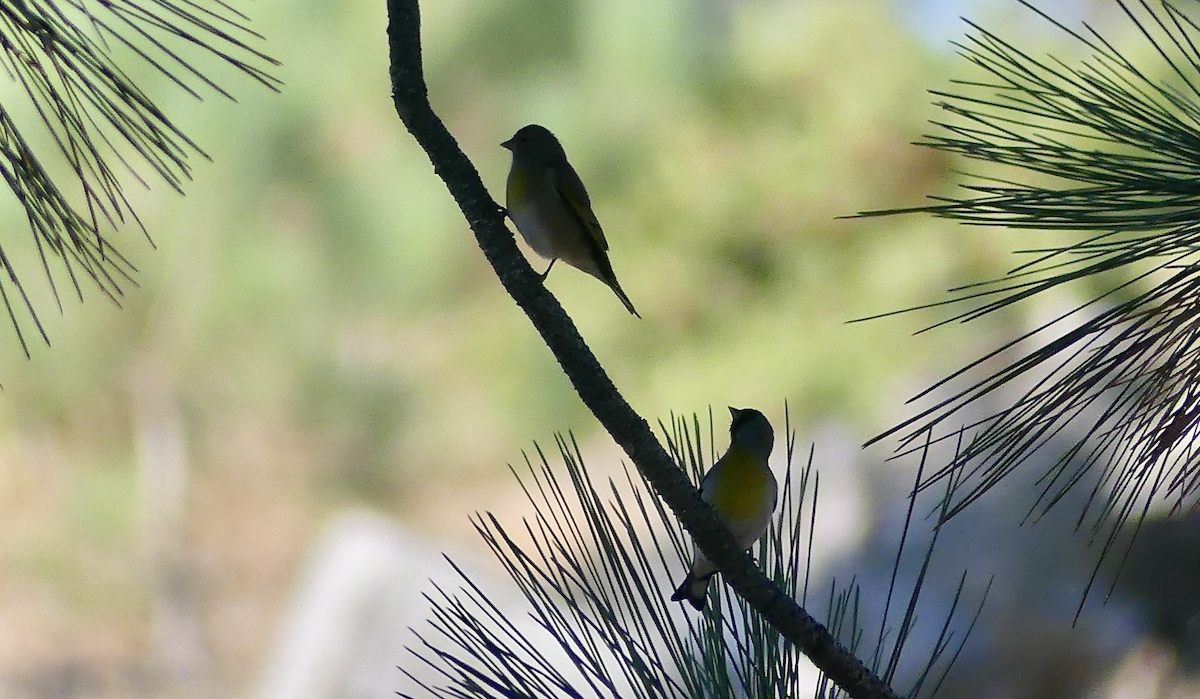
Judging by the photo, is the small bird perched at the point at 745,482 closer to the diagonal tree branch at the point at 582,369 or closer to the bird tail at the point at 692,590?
the bird tail at the point at 692,590

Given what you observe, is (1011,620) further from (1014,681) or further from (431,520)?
(431,520)

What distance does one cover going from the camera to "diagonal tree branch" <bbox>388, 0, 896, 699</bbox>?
0.51 m

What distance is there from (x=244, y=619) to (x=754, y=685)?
74.3 inches

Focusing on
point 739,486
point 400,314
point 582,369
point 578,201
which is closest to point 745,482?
point 739,486

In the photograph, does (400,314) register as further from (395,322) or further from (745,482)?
(745,482)

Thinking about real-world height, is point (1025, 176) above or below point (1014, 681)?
above

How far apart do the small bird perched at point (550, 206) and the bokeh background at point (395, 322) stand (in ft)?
4.21

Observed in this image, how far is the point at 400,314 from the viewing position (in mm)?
2352

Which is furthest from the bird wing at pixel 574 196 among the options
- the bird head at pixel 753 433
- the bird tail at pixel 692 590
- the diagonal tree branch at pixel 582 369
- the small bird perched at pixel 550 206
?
the diagonal tree branch at pixel 582 369

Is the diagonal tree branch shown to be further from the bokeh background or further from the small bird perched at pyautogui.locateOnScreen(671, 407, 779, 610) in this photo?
the bokeh background

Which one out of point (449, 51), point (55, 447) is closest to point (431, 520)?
point (55, 447)

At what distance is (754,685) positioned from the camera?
28.9 inches

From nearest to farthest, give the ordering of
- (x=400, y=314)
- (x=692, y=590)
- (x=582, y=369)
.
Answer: (x=582, y=369)
(x=692, y=590)
(x=400, y=314)

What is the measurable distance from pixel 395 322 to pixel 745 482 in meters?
1.56
